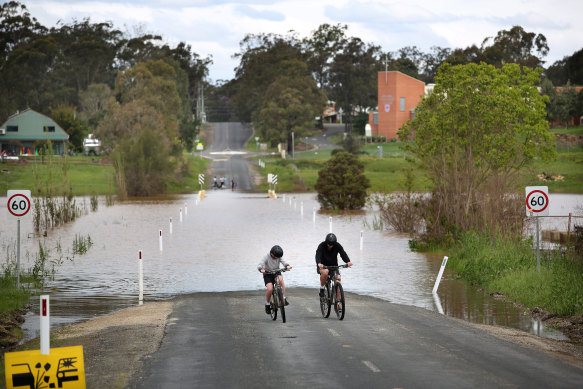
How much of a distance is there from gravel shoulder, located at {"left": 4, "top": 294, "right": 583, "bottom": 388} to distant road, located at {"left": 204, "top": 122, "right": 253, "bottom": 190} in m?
78.1

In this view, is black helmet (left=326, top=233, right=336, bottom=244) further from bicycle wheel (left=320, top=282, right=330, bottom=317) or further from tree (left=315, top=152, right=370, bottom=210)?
tree (left=315, top=152, right=370, bottom=210)

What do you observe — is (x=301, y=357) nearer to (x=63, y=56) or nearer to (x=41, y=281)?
(x=41, y=281)

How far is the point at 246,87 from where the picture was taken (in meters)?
157

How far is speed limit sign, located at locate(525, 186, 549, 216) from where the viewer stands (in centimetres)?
2211

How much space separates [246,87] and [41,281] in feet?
439

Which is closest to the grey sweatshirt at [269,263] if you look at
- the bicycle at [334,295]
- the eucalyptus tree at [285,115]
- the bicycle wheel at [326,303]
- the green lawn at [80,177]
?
the bicycle at [334,295]

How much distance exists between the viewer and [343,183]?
200ft

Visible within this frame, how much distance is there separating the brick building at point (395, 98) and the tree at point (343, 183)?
68375mm

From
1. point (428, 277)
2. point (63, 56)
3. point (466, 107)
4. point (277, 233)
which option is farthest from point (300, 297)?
point (63, 56)

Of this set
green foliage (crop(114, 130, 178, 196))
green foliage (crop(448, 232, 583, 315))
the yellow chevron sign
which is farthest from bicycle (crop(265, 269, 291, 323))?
green foliage (crop(114, 130, 178, 196))

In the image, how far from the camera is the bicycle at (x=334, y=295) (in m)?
16.0

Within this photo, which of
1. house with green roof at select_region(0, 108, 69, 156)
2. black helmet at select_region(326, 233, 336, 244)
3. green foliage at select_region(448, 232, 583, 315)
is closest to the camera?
black helmet at select_region(326, 233, 336, 244)

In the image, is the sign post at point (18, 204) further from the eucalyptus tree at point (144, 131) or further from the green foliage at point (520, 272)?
the eucalyptus tree at point (144, 131)

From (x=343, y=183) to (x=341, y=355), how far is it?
161 feet
